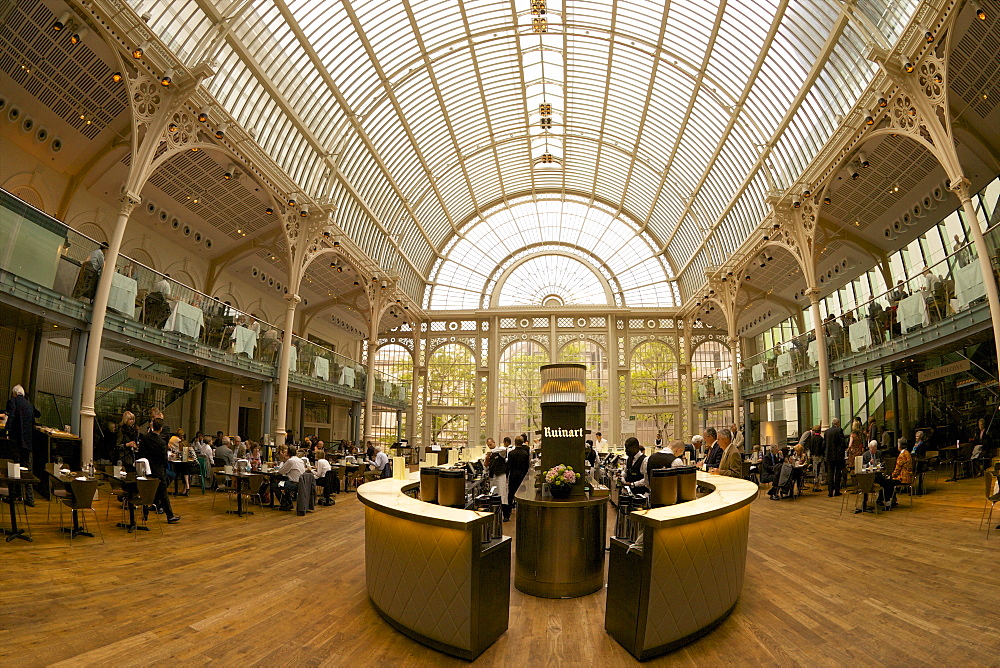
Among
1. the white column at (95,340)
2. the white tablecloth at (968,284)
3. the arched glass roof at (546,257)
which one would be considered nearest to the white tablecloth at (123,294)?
the white column at (95,340)

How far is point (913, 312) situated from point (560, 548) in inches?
449

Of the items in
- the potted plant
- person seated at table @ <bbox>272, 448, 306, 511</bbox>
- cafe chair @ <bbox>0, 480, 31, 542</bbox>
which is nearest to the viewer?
the potted plant

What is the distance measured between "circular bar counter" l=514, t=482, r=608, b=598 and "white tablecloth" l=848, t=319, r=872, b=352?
12.3 meters

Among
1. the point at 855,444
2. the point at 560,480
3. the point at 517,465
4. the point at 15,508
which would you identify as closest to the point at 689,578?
the point at 560,480

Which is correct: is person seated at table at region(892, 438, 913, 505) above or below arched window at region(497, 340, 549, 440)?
below

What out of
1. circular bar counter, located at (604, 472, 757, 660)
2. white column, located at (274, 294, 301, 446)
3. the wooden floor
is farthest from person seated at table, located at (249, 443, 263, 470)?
circular bar counter, located at (604, 472, 757, 660)

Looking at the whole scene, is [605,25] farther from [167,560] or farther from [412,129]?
[167,560]

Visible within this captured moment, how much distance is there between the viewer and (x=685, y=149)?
2466cm

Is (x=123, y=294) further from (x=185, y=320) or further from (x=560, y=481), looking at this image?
(x=560, y=481)

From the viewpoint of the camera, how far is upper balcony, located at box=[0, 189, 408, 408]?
9438 mm

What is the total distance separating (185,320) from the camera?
13.8 m

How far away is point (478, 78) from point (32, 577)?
22576mm

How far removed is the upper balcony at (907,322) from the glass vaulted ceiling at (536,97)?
16.8 ft

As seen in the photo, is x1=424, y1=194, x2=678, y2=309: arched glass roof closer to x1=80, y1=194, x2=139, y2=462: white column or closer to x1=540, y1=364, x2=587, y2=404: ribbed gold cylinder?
x1=80, y1=194, x2=139, y2=462: white column
